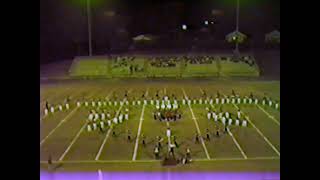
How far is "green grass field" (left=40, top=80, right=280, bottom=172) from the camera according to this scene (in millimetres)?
3820

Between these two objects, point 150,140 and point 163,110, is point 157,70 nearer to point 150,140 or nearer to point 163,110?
point 163,110

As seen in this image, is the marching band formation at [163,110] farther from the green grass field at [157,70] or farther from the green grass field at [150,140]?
the green grass field at [157,70]

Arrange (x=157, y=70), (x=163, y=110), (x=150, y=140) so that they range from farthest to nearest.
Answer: (x=157, y=70)
(x=163, y=110)
(x=150, y=140)

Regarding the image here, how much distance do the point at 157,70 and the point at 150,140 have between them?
466cm

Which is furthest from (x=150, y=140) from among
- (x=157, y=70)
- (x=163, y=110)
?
(x=157, y=70)

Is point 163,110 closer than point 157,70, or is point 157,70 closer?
point 163,110

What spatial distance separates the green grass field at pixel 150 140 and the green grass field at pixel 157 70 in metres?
1.60

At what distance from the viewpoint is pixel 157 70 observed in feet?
30.5

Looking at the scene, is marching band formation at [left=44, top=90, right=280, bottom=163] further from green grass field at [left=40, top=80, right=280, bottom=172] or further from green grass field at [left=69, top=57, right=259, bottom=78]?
green grass field at [left=69, top=57, right=259, bottom=78]

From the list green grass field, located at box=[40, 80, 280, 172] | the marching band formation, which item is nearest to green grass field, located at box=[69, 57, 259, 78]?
green grass field, located at box=[40, 80, 280, 172]

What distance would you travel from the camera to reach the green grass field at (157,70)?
9.20m

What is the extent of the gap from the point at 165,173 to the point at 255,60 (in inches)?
247
